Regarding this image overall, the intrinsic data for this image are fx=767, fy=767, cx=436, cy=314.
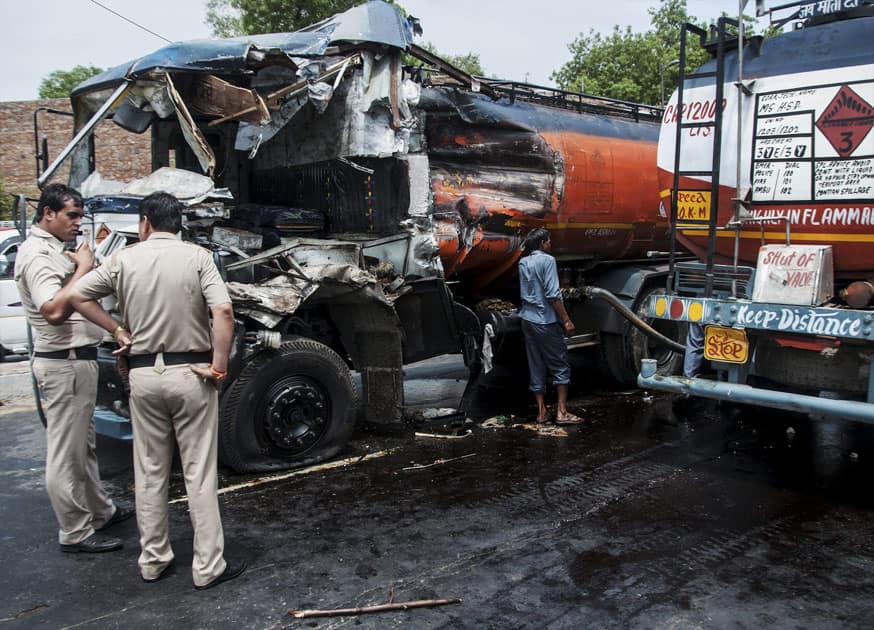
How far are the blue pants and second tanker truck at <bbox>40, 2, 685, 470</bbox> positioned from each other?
19.0 inches

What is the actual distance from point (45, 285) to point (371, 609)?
2.25 metres

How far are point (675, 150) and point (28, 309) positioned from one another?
4.18m

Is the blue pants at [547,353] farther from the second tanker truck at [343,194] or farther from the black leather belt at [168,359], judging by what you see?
the black leather belt at [168,359]

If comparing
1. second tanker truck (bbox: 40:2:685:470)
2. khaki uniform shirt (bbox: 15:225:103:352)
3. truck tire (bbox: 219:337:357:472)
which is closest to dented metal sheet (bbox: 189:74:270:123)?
second tanker truck (bbox: 40:2:685:470)

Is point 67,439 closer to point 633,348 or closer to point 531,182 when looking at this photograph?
point 531,182

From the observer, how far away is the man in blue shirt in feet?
20.8

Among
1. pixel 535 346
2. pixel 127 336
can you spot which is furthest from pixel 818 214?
pixel 127 336

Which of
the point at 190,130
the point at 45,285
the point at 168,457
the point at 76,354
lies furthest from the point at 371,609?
the point at 190,130

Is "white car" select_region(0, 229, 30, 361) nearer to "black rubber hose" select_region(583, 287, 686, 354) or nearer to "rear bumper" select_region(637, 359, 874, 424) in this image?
"black rubber hose" select_region(583, 287, 686, 354)

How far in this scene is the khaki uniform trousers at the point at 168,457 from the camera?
3.48 metres

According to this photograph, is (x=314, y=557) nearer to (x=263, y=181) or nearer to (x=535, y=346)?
(x=535, y=346)

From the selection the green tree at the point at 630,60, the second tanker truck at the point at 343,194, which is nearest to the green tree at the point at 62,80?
the green tree at the point at 630,60

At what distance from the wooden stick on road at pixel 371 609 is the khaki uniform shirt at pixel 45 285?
183cm

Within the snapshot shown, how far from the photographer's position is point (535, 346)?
6605 mm
